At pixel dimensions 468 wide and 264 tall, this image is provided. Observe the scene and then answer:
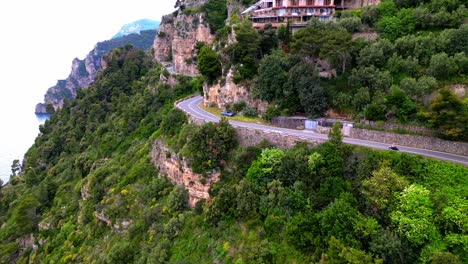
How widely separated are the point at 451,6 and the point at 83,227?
55.8m

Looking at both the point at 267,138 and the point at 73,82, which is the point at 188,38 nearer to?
the point at 267,138

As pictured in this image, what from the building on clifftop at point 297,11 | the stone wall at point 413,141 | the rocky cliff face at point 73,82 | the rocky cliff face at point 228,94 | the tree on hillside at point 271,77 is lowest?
the rocky cliff face at point 73,82

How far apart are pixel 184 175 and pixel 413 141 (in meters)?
24.0

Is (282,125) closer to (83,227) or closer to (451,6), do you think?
(451,6)

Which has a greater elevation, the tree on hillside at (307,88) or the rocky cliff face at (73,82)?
the tree on hillside at (307,88)

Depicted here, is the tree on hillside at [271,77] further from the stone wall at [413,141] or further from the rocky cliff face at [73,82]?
the rocky cliff face at [73,82]

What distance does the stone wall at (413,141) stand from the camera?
26.5 m

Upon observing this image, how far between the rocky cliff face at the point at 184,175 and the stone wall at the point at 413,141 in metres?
15.7

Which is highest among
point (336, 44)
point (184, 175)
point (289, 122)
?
point (336, 44)

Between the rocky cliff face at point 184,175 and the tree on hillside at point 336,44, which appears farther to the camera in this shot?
the tree on hillside at point 336,44

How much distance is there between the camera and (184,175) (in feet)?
120

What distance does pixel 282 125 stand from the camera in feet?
122

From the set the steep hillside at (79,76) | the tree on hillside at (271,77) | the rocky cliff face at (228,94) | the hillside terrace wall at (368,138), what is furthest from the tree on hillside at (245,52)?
the steep hillside at (79,76)

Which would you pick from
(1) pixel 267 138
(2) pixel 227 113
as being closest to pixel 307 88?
(1) pixel 267 138
